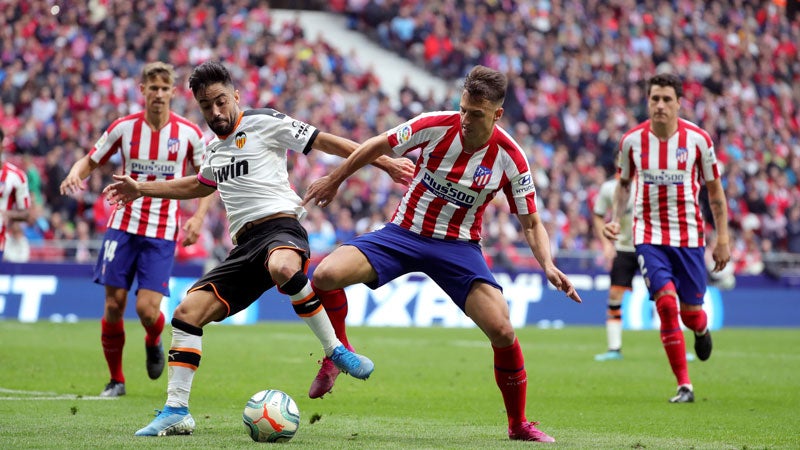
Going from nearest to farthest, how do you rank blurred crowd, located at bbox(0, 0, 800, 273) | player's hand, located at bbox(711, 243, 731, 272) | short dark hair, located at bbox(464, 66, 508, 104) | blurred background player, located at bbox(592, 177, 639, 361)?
short dark hair, located at bbox(464, 66, 508, 104) → player's hand, located at bbox(711, 243, 731, 272) → blurred background player, located at bbox(592, 177, 639, 361) → blurred crowd, located at bbox(0, 0, 800, 273)

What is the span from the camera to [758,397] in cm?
1040

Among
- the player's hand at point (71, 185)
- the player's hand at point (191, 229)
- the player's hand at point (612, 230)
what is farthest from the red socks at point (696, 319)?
the player's hand at point (71, 185)

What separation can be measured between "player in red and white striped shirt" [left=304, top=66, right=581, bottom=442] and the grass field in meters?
0.53

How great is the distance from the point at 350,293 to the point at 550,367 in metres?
7.25

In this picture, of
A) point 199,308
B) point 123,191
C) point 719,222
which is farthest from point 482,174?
point 719,222

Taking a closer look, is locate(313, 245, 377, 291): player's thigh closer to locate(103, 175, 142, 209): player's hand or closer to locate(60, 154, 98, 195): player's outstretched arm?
locate(103, 175, 142, 209): player's hand

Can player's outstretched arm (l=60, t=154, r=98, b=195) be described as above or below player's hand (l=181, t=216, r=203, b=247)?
above

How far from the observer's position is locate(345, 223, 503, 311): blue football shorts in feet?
24.2

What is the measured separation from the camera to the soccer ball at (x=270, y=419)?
268 inches

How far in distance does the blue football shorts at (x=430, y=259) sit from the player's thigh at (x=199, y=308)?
101cm

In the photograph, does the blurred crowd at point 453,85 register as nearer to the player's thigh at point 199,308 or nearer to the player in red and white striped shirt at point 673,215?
the player in red and white striped shirt at point 673,215

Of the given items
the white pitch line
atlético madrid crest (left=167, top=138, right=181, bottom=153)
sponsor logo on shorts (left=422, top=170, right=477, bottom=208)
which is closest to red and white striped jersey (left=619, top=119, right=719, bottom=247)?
sponsor logo on shorts (left=422, top=170, right=477, bottom=208)

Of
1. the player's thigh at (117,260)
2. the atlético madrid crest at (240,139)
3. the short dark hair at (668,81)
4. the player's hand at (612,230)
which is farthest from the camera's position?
the short dark hair at (668,81)

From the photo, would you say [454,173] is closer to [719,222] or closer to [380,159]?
[380,159]
